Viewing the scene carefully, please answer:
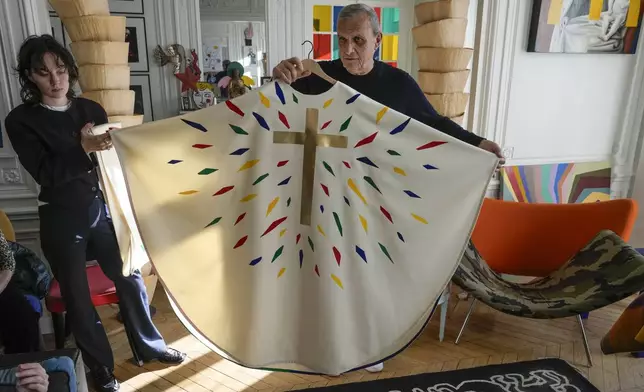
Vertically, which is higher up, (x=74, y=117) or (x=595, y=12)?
(x=595, y=12)

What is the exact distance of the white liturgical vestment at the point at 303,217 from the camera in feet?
4.66

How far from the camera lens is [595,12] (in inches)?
116

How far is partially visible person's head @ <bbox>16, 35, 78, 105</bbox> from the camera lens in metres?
1.70

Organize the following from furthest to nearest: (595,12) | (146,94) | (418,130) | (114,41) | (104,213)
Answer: (146,94)
(595,12)
(114,41)
(104,213)
(418,130)

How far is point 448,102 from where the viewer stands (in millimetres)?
2697

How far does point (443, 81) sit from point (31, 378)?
234 centimetres

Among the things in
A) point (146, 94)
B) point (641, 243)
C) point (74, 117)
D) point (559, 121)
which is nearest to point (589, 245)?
point (559, 121)

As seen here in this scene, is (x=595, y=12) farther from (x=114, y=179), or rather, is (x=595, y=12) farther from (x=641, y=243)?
(x=114, y=179)

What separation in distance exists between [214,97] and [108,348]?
6.49 feet

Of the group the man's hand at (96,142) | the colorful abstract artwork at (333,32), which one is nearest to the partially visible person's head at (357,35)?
the man's hand at (96,142)

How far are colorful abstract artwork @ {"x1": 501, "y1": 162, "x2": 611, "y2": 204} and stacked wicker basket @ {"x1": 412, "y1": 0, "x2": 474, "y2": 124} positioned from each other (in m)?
0.69

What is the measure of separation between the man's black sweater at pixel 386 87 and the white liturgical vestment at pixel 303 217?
0.32m

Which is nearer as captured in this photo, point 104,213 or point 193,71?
point 104,213

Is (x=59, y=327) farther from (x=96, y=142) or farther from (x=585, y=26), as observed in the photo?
(x=585, y=26)
